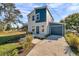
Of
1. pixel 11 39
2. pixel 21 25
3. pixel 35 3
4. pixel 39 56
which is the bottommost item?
pixel 39 56

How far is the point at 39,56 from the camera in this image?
1.94 m

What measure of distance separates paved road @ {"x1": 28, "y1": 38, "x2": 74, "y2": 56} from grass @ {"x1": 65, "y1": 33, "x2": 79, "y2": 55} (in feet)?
0.15

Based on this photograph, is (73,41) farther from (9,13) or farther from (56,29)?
(9,13)

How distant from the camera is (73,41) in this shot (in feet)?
6.43

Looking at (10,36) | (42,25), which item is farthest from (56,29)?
(10,36)

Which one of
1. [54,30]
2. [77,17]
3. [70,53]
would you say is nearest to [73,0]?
[77,17]

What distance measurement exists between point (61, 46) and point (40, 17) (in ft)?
1.19

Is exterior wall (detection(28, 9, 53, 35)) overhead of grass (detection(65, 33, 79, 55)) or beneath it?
overhead

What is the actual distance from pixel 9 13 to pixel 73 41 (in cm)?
71

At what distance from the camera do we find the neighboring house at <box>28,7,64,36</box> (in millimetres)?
2008

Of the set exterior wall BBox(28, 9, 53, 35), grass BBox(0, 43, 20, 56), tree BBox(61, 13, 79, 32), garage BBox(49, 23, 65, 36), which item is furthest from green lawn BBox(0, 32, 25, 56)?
tree BBox(61, 13, 79, 32)

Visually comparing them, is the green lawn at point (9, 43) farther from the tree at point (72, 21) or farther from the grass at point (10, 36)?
the tree at point (72, 21)

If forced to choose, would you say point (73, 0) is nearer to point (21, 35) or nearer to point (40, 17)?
point (40, 17)

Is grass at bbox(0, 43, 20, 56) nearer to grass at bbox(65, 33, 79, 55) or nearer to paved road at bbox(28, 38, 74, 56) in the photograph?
paved road at bbox(28, 38, 74, 56)
